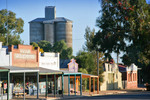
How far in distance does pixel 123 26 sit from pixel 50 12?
10207 centimetres

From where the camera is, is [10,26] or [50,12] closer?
[10,26]

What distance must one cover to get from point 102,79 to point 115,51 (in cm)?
956

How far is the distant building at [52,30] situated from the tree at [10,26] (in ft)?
170

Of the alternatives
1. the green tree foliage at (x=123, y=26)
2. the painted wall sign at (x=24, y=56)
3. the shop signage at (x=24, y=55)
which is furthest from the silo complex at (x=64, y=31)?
the shop signage at (x=24, y=55)

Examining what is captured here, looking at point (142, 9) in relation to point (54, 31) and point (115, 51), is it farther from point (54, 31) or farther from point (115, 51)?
point (54, 31)

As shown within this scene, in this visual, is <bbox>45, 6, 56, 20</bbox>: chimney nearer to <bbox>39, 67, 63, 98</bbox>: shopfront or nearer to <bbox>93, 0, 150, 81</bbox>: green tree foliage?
<bbox>93, 0, 150, 81</bbox>: green tree foliage

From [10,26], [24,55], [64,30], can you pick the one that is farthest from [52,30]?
[24,55]

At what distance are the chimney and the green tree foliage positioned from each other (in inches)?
3774

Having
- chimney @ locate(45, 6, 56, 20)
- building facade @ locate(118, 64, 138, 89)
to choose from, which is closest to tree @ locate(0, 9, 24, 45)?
building facade @ locate(118, 64, 138, 89)

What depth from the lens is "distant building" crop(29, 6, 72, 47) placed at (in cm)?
14325

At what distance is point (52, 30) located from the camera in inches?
5610

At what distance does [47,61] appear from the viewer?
46000 mm

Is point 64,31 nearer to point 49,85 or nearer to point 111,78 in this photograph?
point 111,78

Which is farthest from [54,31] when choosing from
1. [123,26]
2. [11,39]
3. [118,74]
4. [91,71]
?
[123,26]
